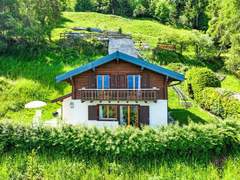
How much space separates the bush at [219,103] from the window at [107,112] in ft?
27.3

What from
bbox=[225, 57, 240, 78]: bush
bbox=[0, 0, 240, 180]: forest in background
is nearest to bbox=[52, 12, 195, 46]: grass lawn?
bbox=[0, 0, 240, 180]: forest in background

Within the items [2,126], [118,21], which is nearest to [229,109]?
[2,126]

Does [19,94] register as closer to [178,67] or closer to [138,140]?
[138,140]

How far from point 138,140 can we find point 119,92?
737 centimetres

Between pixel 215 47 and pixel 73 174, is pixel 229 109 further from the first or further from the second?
pixel 215 47

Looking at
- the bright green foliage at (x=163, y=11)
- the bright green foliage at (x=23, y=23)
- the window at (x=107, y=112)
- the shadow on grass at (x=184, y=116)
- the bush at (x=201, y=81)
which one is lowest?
the shadow on grass at (x=184, y=116)

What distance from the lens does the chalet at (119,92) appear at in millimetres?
25453

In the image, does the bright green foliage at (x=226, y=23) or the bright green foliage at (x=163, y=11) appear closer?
the bright green foliage at (x=226, y=23)

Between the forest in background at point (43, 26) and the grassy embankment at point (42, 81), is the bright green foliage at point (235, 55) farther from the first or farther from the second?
the grassy embankment at point (42, 81)

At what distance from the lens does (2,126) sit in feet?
64.1

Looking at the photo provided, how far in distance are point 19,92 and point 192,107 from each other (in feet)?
49.0

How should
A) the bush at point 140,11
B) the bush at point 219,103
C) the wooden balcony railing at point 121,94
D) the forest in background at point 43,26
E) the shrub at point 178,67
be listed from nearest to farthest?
the wooden balcony railing at point 121,94, the bush at point 219,103, the shrub at point 178,67, the forest in background at point 43,26, the bush at point 140,11

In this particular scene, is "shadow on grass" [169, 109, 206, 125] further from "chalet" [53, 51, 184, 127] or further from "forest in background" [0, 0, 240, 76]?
"forest in background" [0, 0, 240, 76]

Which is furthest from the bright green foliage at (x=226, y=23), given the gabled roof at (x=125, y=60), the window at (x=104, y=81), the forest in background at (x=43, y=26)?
the window at (x=104, y=81)
